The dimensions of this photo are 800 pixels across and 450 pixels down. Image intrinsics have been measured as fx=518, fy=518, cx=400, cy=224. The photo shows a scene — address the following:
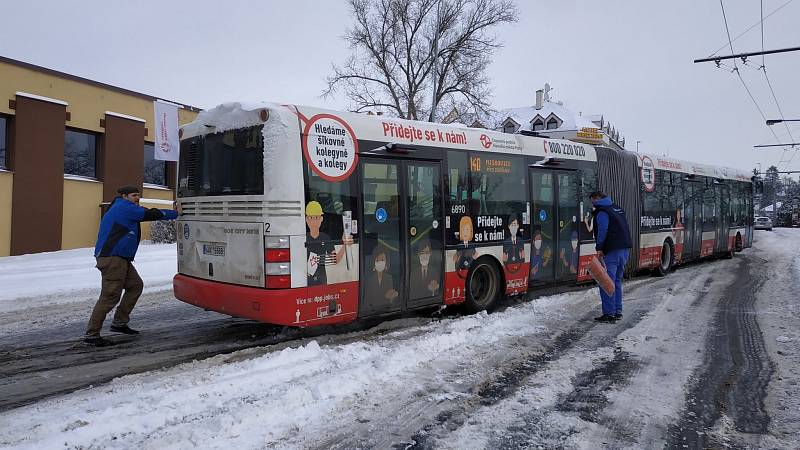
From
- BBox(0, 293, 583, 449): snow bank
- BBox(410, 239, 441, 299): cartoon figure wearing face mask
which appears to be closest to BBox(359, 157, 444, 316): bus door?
BBox(410, 239, 441, 299): cartoon figure wearing face mask

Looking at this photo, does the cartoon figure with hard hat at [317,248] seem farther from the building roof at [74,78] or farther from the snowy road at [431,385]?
the building roof at [74,78]

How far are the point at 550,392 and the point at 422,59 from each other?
36093 mm

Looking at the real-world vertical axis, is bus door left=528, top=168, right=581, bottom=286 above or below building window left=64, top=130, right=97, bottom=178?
below

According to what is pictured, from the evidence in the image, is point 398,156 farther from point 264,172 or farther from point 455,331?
point 455,331

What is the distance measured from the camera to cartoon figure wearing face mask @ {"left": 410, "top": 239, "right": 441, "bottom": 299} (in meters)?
6.58

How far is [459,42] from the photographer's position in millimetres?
36844

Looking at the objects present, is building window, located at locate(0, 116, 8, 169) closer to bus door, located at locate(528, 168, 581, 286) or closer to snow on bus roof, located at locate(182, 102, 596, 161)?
snow on bus roof, located at locate(182, 102, 596, 161)

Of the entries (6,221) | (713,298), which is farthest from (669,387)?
(6,221)

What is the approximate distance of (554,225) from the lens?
8.59m

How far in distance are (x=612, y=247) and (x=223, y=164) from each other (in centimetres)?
530

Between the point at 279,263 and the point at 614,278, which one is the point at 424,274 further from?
the point at 614,278

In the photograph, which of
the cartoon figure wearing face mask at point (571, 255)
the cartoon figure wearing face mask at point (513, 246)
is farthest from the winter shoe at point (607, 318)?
the cartoon figure wearing face mask at point (571, 255)

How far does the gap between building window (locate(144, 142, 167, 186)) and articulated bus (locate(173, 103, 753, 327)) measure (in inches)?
576

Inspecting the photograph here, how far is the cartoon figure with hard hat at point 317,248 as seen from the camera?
5.48 metres
